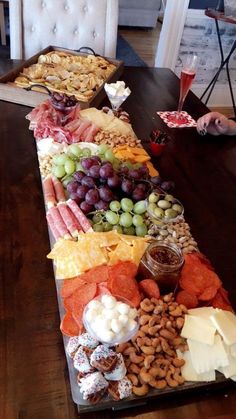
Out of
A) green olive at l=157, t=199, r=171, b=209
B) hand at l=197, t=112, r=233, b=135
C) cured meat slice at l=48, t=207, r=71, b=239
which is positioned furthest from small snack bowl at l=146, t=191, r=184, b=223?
hand at l=197, t=112, r=233, b=135

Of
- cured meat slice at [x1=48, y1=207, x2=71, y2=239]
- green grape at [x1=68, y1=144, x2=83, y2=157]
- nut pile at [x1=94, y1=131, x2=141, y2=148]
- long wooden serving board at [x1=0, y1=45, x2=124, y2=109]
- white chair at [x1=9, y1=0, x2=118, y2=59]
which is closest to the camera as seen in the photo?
cured meat slice at [x1=48, y1=207, x2=71, y2=239]

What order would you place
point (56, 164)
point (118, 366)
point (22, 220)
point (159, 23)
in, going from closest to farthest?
1. point (118, 366)
2. point (22, 220)
3. point (56, 164)
4. point (159, 23)

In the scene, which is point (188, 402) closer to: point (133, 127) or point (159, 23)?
point (133, 127)

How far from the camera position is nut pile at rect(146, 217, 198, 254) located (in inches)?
33.9

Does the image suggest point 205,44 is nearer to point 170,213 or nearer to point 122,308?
point 170,213

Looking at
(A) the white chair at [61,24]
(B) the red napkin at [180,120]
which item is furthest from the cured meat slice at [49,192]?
(A) the white chair at [61,24]

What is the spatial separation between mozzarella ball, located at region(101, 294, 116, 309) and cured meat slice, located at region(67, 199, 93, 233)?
0.24 m

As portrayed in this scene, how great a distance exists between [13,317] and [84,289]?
150 millimetres

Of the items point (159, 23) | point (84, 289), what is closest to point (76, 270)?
point (84, 289)

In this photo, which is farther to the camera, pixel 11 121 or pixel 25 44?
pixel 25 44

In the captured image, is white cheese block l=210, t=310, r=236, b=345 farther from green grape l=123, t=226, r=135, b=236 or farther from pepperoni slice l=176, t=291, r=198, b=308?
green grape l=123, t=226, r=135, b=236

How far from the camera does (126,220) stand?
88 cm

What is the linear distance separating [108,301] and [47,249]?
10.7 inches

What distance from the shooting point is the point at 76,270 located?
754 millimetres
